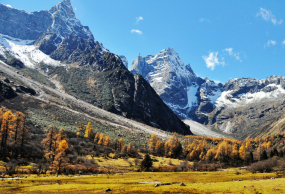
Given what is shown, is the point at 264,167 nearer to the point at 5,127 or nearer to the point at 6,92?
the point at 5,127

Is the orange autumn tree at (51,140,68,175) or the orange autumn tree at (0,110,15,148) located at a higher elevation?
the orange autumn tree at (0,110,15,148)

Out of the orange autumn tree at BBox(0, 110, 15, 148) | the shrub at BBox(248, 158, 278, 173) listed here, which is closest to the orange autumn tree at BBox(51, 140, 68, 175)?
the orange autumn tree at BBox(0, 110, 15, 148)

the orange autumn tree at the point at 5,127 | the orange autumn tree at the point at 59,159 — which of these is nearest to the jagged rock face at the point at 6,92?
the orange autumn tree at the point at 5,127

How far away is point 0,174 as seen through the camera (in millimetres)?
51812

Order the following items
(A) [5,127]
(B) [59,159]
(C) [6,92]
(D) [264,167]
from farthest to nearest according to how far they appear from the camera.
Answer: (C) [6,92] < (D) [264,167] < (A) [5,127] < (B) [59,159]

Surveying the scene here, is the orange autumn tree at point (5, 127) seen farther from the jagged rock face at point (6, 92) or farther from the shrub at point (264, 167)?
the jagged rock face at point (6, 92)

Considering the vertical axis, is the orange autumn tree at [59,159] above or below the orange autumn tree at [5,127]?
below

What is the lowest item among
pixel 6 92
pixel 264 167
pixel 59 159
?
pixel 264 167

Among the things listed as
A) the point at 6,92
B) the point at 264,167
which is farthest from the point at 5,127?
the point at 6,92

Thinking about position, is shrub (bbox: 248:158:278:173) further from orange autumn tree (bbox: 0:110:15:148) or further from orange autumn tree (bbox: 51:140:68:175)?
orange autumn tree (bbox: 0:110:15:148)

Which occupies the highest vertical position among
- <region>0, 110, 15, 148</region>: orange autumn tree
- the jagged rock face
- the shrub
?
the jagged rock face

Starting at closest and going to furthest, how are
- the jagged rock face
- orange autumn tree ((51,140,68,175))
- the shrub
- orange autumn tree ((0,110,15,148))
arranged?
orange autumn tree ((51,140,68,175))
orange autumn tree ((0,110,15,148))
the shrub
the jagged rock face

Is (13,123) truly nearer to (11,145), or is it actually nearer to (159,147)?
(11,145)

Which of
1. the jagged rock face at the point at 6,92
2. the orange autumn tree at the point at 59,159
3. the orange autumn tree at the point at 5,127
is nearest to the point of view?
the orange autumn tree at the point at 59,159
